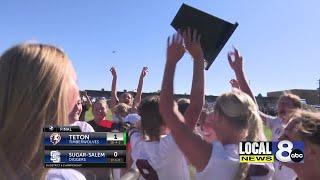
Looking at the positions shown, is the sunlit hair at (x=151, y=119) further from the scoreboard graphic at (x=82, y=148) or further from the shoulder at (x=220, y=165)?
the scoreboard graphic at (x=82, y=148)

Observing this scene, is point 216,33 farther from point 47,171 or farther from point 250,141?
point 47,171

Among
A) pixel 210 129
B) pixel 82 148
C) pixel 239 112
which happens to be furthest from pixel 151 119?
pixel 82 148

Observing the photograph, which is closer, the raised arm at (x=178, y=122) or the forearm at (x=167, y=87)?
the raised arm at (x=178, y=122)

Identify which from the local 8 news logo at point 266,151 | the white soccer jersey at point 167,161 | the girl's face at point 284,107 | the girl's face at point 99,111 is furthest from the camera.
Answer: the girl's face at point 99,111

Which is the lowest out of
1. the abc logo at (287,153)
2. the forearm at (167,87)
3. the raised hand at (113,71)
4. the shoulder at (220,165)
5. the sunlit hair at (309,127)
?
the shoulder at (220,165)

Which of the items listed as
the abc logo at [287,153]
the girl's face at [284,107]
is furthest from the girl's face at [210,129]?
the girl's face at [284,107]

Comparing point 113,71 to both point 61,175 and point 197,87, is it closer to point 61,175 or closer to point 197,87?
point 197,87

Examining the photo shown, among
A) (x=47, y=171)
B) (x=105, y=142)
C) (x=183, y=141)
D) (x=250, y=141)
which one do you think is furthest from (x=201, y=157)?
(x=47, y=171)

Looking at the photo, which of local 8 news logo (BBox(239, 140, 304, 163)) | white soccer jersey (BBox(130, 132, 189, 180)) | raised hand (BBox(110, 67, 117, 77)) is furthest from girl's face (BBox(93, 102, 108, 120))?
local 8 news logo (BBox(239, 140, 304, 163))

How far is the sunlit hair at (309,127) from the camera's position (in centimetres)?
293

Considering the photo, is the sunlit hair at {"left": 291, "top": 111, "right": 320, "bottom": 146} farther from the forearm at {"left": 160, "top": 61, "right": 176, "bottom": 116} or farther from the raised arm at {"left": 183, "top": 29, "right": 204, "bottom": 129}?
the forearm at {"left": 160, "top": 61, "right": 176, "bottom": 116}

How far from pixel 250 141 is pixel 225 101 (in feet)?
1.19

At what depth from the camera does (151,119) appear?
4473mm

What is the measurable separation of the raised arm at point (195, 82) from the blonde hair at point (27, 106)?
1853 millimetres
